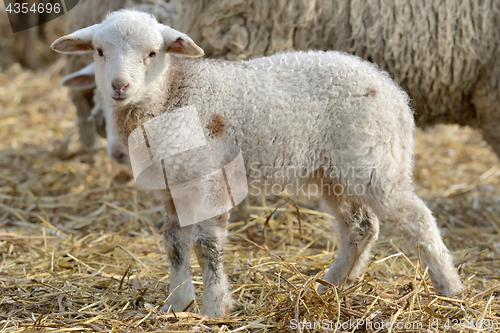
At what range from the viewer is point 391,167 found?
2256mm

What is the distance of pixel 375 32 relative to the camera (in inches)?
127

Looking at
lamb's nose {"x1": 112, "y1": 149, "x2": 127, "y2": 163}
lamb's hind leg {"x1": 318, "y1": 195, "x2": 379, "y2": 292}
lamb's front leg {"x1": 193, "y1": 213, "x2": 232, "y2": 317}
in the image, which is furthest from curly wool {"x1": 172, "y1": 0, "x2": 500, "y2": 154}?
lamb's front leg {"x1": 193, "y1": 213, "x2": 232, "y2": 317}

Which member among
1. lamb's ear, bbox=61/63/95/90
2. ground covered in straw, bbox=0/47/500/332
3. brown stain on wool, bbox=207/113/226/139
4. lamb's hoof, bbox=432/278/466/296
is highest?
brown stain on wool, bbox=207/113/226/139

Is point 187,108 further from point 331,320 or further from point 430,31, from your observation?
point 430,31

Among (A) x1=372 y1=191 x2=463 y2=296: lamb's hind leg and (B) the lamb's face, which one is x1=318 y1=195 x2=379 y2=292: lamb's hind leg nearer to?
(A) x1=372 y1=191 x2=463 y2=296: lamb's hind leg

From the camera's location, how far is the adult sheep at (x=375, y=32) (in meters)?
3.22

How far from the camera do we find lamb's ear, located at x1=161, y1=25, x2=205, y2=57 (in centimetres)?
200

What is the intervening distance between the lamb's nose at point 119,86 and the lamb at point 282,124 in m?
0.12

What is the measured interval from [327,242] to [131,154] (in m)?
1.66

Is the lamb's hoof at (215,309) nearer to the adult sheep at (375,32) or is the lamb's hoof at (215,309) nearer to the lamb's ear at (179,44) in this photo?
the lamb's ear at (179,44)

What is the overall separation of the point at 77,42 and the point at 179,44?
41 centimetres

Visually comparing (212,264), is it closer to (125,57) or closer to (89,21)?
(125,57)

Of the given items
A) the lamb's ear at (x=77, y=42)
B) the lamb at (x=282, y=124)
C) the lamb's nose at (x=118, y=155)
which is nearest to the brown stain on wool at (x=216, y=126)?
the lamb at (x=282, y=124)

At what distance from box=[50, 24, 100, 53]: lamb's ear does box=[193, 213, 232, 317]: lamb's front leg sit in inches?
33.9
